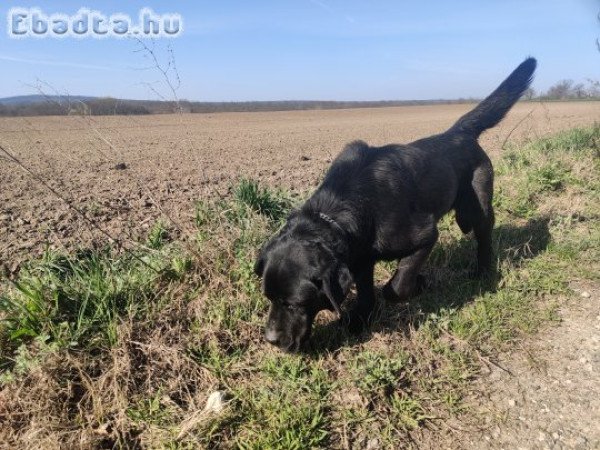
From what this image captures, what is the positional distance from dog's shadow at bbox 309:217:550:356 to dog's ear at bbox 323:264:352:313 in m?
0.58

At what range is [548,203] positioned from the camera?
600cm

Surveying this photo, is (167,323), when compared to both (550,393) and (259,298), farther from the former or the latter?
(550,393)

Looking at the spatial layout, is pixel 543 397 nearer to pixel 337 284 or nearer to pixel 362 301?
pixel 362 301

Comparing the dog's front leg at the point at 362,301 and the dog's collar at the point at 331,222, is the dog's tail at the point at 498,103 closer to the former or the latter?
the dog's front leg at the point at 362,301

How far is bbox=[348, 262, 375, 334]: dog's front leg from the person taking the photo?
11.4ft

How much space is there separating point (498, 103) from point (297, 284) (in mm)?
3330

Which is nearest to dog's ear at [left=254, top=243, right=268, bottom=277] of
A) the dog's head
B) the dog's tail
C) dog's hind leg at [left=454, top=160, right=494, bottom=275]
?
the dog's head

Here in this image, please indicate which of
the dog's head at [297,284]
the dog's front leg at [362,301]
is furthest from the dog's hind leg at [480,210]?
the dog's head at [297,284]

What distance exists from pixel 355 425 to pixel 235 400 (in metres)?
0.76

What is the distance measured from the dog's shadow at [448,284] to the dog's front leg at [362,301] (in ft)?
0.23

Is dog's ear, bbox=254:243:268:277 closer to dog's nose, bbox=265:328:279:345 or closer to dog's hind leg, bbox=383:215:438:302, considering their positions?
dog's nose, bbox=265:328:279:345

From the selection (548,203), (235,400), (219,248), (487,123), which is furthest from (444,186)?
(548,203)

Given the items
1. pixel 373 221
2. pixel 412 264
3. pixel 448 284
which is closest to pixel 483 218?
pixel 448 284

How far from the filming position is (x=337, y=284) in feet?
9.43
